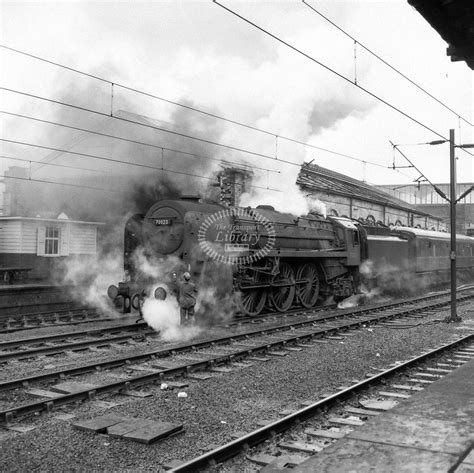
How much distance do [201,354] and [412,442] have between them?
15.1ft

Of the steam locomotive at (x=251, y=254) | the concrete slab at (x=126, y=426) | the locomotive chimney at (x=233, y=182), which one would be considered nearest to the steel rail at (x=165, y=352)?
the steam locomotive at (x=251, y=254)

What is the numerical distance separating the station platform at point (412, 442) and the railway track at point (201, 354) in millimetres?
2895

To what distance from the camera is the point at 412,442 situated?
3.90 m

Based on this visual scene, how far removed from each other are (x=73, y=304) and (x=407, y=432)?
12449 millimetres

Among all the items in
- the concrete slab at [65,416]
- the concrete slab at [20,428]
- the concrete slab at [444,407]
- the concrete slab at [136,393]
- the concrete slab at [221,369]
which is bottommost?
the concrete slab at [20,428]

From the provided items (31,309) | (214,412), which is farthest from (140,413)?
(31,309)

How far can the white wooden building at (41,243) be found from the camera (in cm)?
1956

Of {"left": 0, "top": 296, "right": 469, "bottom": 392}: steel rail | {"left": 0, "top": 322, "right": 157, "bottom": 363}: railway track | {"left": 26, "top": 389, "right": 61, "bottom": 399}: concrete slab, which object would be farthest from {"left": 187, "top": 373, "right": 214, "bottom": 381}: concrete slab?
{"left": 0, "top": 322, "right": 157, "bottom": 363}: railway track

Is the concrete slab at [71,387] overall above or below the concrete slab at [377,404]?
above

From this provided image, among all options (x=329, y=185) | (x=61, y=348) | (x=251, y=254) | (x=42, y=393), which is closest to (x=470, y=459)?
(x=42, y=393)

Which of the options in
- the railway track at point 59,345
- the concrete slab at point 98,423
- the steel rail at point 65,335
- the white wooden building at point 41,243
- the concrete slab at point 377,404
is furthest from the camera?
the white wooden building at point 41,243

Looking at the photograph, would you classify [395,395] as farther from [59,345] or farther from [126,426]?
[59,345]

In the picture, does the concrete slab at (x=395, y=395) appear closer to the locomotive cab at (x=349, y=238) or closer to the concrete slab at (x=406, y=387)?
the concrete slab at (x=406, y=387)

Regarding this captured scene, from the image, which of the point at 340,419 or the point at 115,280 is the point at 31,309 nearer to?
the point at 115,280
